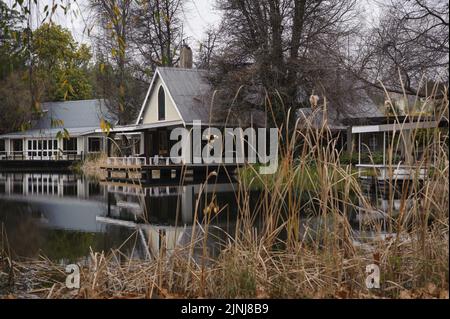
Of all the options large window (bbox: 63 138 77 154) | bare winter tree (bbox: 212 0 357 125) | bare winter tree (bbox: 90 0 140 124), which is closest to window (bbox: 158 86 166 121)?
bare winter tree (bbox: 212 0 357 125)

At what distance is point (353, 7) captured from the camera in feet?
58.0

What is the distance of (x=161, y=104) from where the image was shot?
23.0 meters

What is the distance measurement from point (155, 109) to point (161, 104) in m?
0.54

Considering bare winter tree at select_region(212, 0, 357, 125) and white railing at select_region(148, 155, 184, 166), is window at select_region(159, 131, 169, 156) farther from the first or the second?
bare winter tree at select_region(212, 0, 357, 125)

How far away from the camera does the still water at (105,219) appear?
575 cm

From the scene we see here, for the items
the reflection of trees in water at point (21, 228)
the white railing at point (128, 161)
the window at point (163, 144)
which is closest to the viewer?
the reflection of trees in water at point (21, 228)

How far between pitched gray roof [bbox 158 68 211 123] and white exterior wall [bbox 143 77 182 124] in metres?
0.38

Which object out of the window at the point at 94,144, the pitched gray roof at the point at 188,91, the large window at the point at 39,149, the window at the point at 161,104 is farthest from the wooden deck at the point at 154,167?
the large window at the point at 39,149

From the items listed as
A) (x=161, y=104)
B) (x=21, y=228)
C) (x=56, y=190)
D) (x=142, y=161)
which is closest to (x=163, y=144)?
(x=161, y=104)

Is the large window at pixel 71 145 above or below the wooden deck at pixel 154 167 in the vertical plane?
above

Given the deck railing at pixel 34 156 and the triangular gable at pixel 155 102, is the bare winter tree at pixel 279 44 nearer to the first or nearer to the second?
the triangular gable at pixel 155 102

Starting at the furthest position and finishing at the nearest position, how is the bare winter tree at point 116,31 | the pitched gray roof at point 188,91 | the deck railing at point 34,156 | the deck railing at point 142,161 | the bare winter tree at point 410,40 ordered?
the deck railing at point 34,156
the pitched gray roof at point 188,91
the deck railing at point 142,161
the bare winter tree at point 410,40
the bare winter tree at point 116,31

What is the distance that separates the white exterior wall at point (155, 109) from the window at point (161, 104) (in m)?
0.21
